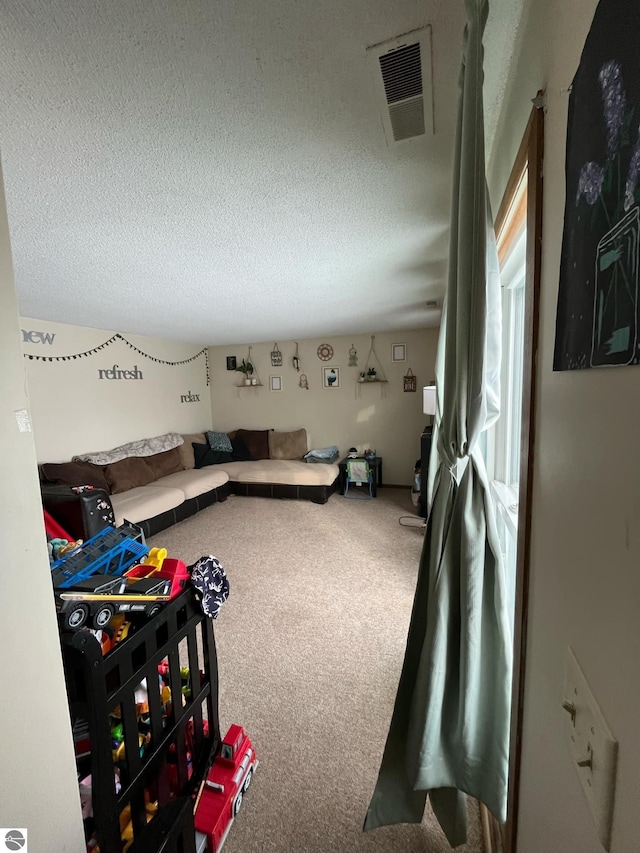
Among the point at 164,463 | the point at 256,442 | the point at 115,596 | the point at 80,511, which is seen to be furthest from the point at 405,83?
the point at 256,442

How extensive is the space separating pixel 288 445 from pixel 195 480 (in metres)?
1.59

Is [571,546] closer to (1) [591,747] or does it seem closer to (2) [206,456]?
(1) [591,747]

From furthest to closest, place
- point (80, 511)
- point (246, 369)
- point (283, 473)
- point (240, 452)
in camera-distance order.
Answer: point (246, 369)
point (240, 452)
point (283, 473)
point (80, 511)

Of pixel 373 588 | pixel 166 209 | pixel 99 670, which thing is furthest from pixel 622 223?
pixel 373 588

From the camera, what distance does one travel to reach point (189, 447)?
510cm

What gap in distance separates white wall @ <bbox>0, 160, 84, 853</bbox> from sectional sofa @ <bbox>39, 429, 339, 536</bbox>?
2.66 m

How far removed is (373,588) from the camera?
2.59 meters

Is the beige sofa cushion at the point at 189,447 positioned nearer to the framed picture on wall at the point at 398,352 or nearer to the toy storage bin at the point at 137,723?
the framed picture on wall at the point at 398,352

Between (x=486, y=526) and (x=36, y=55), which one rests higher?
(x=36, y=55)

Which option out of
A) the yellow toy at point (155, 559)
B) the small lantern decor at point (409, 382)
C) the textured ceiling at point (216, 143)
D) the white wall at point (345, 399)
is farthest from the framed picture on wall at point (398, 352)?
the yellow toy at point (155, 559)

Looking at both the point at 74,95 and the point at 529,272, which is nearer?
the point at 529,272

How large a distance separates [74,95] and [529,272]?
1.25 metres

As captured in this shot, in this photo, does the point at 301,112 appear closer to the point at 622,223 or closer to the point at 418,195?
the point at 418,195

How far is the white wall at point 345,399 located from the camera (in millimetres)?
5012
